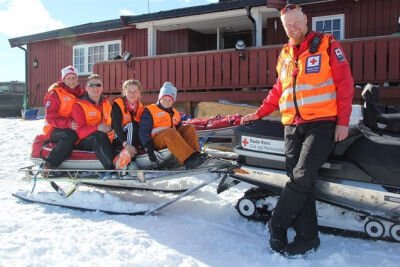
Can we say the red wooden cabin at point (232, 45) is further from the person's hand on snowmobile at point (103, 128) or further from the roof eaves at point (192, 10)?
the person's hand on snowmobile at point (103, 128)

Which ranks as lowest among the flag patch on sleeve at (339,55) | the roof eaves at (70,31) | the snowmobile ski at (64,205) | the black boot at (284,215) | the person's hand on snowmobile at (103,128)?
the snowmobile ski at (64,205)

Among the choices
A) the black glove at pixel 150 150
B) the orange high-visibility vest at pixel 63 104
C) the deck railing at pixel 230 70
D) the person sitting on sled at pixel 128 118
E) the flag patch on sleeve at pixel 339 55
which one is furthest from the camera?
the deck railing at pixel 230 70

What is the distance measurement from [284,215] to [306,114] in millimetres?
753

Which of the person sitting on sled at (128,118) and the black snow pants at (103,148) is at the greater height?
the person sitting on sled at (128,118)

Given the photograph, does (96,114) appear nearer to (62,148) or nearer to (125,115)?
(125,115)

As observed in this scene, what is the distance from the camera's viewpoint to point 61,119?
4.78m

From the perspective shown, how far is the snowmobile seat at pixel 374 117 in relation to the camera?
3369mm

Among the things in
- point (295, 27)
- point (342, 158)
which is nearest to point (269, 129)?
point (342, 158)

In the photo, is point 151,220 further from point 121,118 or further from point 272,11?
point 272,11

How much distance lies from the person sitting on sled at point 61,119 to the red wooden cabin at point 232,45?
6009 millimetres

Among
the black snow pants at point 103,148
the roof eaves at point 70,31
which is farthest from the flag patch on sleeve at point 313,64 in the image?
the roof eaves at point 70,31

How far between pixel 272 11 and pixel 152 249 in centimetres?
942

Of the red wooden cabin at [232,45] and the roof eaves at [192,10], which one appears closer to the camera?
the red wooden cabin at [232,45]

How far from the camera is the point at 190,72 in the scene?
11328 millimetres
